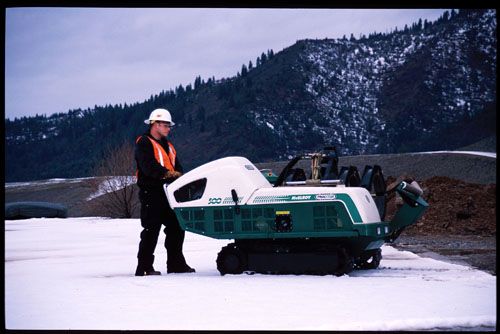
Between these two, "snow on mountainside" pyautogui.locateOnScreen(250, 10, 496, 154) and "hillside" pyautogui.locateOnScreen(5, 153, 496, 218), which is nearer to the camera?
"hillside" pyautogui.locateOnScreen(5, 153, 496, 218)

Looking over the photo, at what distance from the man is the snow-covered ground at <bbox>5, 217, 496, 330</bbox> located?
1.05 feet

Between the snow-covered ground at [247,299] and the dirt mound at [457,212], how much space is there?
6625mm

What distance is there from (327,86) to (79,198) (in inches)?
4266

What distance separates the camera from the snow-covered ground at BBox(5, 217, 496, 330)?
4.87 m

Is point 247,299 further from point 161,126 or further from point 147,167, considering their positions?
point 161,126

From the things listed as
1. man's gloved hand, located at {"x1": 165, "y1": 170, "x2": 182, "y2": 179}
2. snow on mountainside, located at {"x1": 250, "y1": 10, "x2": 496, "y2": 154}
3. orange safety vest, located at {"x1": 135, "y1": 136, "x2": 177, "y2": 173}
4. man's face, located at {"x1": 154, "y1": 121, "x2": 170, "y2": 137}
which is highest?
snow on mountainside, located at {"x1": 250, "y1": 10, "x2": 496, "y2": 154}

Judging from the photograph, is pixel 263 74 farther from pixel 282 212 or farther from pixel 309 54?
pixel 282 212

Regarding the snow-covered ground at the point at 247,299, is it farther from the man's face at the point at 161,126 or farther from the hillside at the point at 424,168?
the hillside at the point at 424,168

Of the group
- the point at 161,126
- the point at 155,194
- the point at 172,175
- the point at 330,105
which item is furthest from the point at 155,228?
the point at 330,105

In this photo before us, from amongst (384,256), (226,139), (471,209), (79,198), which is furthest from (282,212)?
(226,139)

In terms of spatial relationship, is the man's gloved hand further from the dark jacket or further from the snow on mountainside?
the snow on mountainside

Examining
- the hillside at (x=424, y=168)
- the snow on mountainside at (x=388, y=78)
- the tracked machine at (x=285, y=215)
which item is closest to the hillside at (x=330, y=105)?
the snow on mountainside at (x=388, y=78)

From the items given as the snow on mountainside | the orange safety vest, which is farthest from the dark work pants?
the snow on mountainside

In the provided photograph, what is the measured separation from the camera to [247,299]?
6023mm
